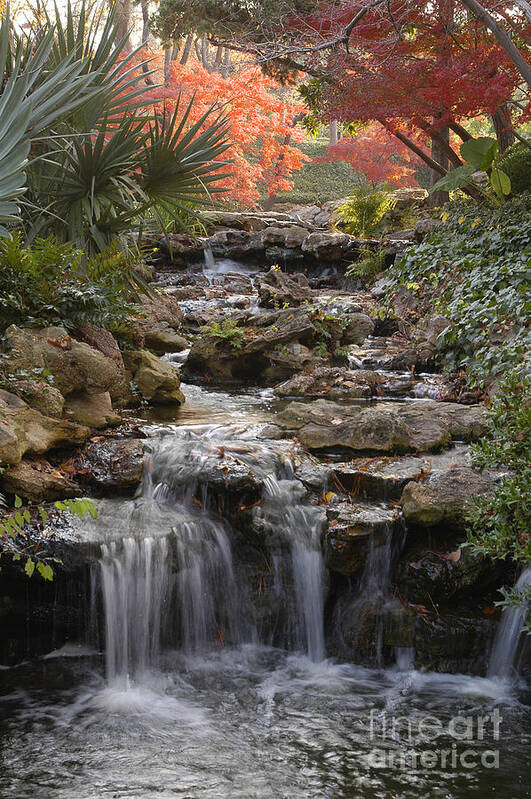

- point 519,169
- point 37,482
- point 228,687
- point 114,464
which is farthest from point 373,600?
point 519,169

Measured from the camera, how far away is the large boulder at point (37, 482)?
420 cm

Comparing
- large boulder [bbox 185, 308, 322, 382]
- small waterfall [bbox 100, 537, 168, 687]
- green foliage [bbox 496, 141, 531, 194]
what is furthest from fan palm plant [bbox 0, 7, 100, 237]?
green foliage [bbox 496, 141, 531, 194]

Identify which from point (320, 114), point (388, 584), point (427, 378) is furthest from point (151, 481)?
point (320, 114)

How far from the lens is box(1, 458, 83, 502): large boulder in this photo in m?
4.20

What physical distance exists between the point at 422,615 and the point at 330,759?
1263 millimetres

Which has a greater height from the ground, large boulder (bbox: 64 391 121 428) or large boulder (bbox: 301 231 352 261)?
large boulder (bbox: 301 231 352 261)

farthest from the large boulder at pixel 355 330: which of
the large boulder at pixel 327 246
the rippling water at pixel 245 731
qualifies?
the rippling water at pixel 245 731

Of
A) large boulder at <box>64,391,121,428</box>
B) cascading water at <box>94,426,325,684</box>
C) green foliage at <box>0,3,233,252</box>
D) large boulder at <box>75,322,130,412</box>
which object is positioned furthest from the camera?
green foliage at <box>0,3,233,252</box>

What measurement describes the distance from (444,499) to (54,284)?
12.7ft

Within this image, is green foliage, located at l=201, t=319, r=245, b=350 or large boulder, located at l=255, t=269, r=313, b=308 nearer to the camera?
green foliage, located at l=201, t=319, r=245, b=350

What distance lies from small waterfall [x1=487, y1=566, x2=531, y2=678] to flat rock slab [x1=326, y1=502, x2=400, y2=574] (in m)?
0.89

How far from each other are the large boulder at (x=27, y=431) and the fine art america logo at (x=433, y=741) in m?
2.77

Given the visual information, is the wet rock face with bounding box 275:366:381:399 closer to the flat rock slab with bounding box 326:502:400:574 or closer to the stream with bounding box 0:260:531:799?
the stream with bounding box 0:260:531:799

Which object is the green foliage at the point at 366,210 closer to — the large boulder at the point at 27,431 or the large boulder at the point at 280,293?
the large boulder at the point at 280,293
